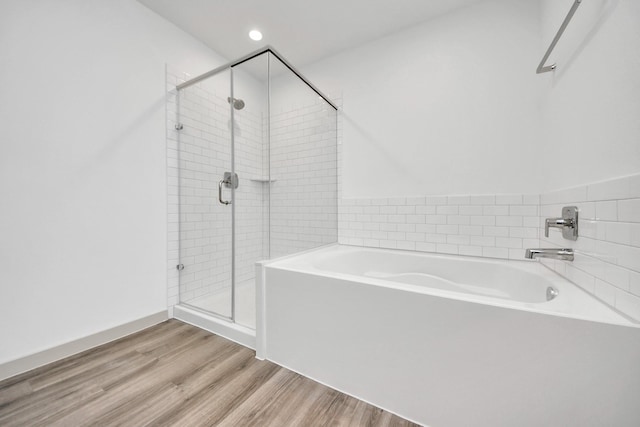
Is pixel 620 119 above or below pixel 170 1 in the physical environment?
below

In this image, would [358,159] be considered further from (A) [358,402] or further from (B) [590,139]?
(A) [358,402]

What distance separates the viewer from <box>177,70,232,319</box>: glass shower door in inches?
77.7

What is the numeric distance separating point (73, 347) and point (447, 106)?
3228 millimetres

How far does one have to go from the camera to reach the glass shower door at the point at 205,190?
1.97 metres

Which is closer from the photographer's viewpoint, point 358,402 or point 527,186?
point 358,402

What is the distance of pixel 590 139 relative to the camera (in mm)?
1101

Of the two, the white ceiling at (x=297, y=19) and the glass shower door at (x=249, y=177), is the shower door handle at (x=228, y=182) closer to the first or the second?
the glass shower door at (x=249, y=177)

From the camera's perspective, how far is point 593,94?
3.53 ft

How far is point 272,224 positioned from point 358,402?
119 centimetres

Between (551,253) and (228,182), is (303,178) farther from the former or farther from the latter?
(551,253)

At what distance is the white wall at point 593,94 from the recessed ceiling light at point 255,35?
2.21 metres

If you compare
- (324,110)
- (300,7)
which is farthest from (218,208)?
(300,7)

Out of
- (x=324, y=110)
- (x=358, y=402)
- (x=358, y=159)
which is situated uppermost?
(x=324, y=110)

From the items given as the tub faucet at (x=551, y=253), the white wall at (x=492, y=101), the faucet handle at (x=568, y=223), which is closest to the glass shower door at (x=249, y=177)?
the white wall at (x=492, y=101)
